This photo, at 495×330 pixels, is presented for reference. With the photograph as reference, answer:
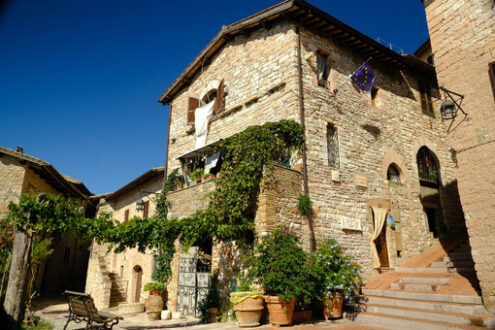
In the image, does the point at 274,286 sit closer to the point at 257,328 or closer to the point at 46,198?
the point at 257,328

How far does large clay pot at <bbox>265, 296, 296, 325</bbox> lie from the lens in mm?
6465

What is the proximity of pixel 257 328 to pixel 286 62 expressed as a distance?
7.23 metres

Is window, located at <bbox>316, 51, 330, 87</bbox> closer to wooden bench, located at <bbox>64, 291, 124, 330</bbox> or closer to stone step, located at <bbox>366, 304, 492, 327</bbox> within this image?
stone step, located at <bbox>366, 304, 492, 327</bbox>

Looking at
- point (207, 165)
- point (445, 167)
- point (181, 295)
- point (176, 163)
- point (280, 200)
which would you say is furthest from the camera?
point (176, 163)

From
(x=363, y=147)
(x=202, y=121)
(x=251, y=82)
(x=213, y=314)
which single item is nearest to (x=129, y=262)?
(x=202, y=121)

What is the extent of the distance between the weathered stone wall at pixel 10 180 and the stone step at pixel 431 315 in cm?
1368

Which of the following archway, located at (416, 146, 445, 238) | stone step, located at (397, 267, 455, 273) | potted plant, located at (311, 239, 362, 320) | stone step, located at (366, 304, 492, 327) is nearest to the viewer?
stone step, located at (366, 304, 492, 327)

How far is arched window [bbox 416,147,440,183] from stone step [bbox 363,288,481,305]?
546 centimetres

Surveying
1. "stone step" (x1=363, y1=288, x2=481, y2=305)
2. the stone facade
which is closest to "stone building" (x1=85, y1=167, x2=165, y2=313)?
"stone step" (x1=363, y1=288, x2=481, y2=305)

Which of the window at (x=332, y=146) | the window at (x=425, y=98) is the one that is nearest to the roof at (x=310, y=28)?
the window at (x=425, y=98)

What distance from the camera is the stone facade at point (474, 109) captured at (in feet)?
18.6

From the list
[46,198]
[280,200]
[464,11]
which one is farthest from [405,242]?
[46,198]

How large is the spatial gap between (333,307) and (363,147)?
203 inches

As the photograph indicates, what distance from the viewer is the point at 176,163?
13180mm
